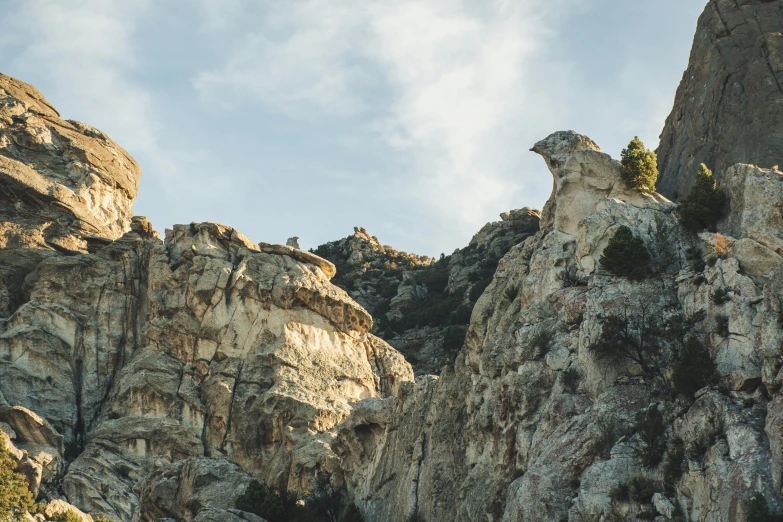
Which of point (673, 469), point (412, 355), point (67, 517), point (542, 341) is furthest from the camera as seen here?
point (412, 355)

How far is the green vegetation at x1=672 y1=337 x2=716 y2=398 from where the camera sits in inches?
1491

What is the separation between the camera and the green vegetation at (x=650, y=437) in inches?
1449

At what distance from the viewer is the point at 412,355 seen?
93250mm

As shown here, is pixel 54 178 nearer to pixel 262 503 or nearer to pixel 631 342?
pixel 262 503

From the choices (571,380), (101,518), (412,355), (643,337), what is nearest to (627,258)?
(643,337)

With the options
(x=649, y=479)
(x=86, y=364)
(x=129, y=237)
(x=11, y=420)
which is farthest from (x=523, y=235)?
(x=649, y=479)

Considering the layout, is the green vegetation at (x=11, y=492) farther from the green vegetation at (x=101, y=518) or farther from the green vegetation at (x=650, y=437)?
the green vegetation at (x=650, y=437)

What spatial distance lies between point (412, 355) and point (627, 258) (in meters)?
48.1

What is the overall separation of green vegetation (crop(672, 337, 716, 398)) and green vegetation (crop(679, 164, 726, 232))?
10.2 m

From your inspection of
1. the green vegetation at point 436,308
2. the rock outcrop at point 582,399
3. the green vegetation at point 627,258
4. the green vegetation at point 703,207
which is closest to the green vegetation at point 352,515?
the rock outcrop at point 582,399

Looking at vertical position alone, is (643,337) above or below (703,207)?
below

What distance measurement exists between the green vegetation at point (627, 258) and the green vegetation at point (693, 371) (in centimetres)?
748

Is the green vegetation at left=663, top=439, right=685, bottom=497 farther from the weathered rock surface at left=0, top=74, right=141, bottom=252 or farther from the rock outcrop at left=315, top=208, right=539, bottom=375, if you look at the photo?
the weathered rock surface at left=0, top=74, right=141, bottom=252

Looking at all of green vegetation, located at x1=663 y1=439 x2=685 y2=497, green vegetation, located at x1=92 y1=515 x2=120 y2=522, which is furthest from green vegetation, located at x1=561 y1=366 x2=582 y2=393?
green vegetation, located at x1=92 y1=515 x2=120 y2=522
